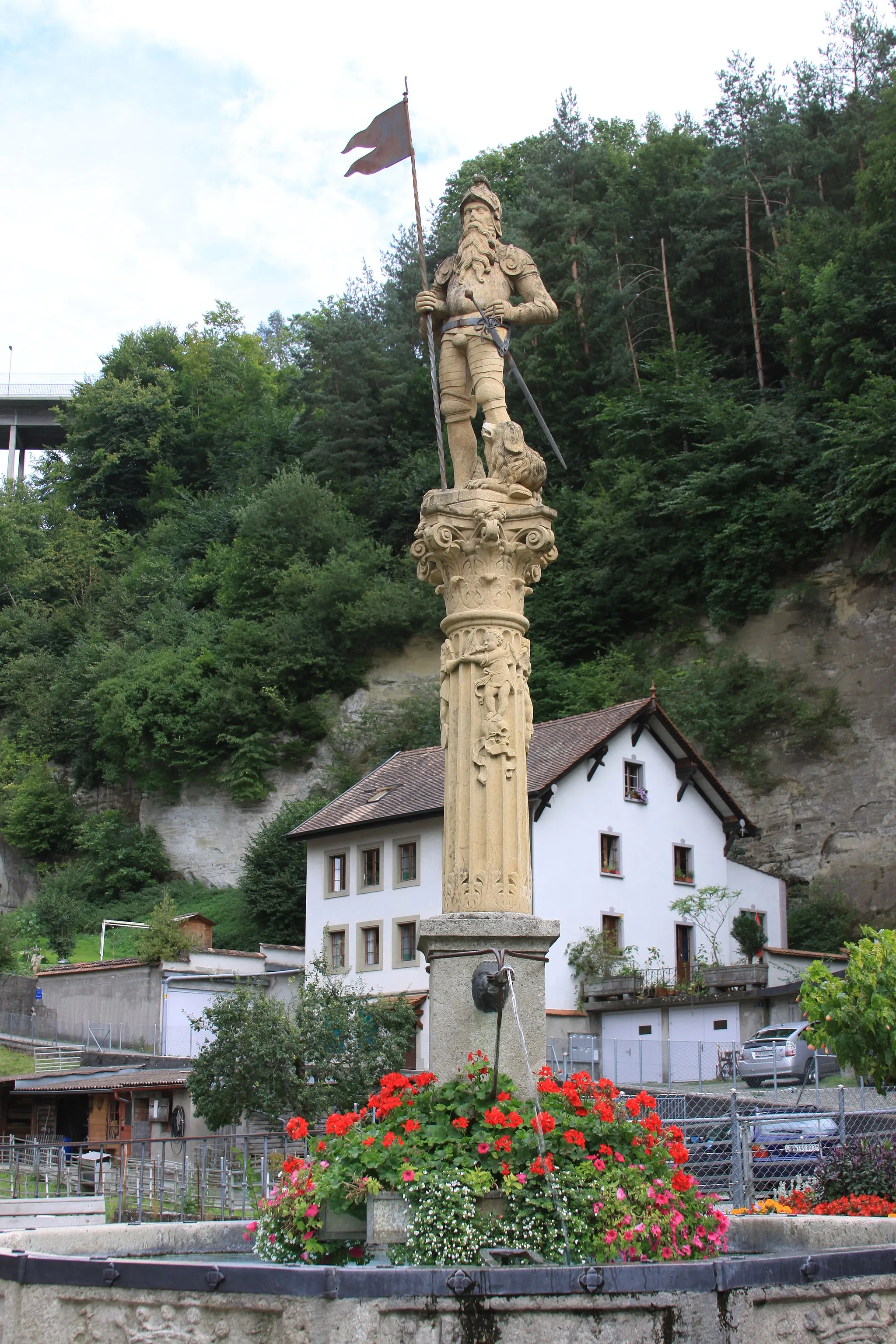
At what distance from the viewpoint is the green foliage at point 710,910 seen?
33188 mm

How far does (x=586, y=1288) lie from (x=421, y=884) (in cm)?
2822

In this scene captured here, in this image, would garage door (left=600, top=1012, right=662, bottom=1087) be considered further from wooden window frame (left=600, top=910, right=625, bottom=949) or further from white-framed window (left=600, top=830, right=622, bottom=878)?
white-framed window (left=600, top=830, right=622, bottom=878)

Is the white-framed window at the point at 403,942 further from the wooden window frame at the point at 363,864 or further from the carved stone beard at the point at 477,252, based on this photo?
the carved stone beard at the point at 477,252

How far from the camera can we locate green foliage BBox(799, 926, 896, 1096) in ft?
38.2

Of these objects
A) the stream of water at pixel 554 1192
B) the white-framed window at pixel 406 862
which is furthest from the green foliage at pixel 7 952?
the stream of water at pixel 554 1192

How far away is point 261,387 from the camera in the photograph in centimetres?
7394

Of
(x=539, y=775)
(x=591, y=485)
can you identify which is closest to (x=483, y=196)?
(x=539, y=775)

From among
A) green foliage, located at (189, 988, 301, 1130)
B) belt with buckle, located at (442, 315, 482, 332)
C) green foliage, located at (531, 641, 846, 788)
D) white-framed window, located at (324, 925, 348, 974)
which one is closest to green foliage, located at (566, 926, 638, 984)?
white-framed window, located at (324, 925, 348, 974)

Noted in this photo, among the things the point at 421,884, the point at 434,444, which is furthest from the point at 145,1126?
the point at 434,444

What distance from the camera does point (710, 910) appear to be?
112 ft

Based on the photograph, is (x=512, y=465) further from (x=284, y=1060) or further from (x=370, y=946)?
(x=370, y=946)

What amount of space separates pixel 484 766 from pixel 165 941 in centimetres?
2976

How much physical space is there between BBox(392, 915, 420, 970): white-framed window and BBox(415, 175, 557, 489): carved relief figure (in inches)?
946

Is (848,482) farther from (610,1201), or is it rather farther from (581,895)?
(610,1201)
